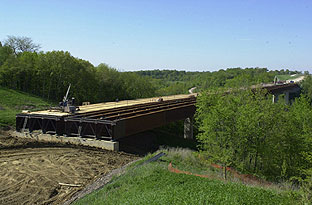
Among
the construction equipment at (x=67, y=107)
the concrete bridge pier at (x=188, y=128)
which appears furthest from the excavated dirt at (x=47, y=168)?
the concrete bridge pier at (x=188, y=128)

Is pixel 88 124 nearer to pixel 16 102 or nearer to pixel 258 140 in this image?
pixel 258 140

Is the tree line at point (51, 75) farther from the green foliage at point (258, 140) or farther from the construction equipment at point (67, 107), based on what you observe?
the green foliage at point (258, 140)

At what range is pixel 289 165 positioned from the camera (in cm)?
2319

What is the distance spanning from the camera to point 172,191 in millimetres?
12531

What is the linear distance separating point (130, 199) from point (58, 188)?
5.28 metres

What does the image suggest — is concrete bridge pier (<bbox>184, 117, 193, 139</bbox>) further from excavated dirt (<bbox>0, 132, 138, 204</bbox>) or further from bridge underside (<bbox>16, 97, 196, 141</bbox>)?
excavated dirt (<bbox>0, 132, 138, 204</bbox>)

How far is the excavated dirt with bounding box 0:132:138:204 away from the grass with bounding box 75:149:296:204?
2.14 metres

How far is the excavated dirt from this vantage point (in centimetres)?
1423

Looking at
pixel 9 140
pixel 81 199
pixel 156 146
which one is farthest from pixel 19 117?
pixel 81 199

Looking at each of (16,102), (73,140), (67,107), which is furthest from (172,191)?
(16,102)

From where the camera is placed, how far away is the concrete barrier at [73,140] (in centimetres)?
2353

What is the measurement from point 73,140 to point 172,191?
14.8 meters

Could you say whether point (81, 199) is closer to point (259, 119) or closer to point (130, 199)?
point (130, 199)

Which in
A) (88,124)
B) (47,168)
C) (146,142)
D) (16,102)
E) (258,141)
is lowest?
(146,142)
